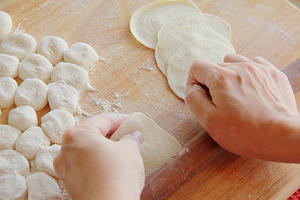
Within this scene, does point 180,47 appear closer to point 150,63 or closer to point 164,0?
point 150,63

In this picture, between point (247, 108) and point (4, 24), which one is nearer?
point (247, 108)

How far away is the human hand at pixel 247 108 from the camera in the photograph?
103 cm

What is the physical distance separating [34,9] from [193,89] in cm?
89

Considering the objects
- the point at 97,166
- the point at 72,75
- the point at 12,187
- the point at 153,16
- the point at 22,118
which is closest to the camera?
the point at 97,166

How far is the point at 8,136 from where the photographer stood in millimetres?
1248

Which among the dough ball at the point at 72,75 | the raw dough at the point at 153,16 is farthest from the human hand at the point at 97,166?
the raw dough at the point at 153,16

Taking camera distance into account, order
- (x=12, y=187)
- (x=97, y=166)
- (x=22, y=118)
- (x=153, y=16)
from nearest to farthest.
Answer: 1. (x=97, y=166)
2. (x=12, y=187)
3. (x=22, y=118)
4. (x=153, y=16)

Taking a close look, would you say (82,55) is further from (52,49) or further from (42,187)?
(42,187)

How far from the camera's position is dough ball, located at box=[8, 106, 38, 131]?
128 centimetres

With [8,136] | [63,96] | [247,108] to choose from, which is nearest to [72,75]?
[63,96]

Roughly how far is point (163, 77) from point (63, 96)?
42 centimetres

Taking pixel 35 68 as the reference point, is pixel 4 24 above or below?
above

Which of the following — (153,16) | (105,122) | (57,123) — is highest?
(153,16)

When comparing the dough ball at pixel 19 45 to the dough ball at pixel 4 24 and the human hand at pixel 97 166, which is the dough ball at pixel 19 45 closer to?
the dough ball at pixel 4 24
